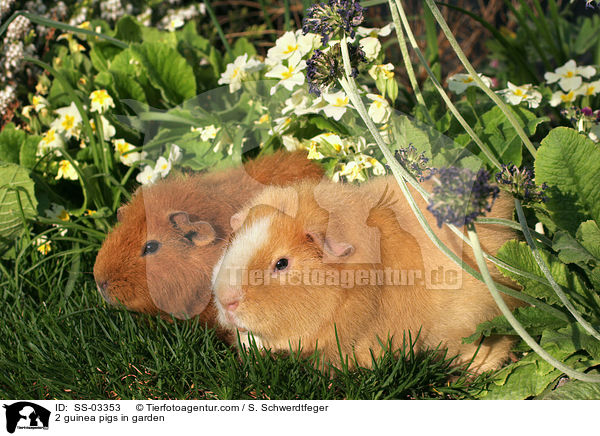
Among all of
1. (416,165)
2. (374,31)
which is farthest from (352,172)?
(374,31)

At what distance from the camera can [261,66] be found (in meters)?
2.21

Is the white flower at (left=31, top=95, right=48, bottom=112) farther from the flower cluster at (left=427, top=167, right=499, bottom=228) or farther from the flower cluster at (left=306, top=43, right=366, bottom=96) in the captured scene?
the flower cluster at (left=427, top=167, right=499, bottom=228)

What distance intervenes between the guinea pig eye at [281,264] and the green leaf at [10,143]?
1.76 metres

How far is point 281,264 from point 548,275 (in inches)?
26.7

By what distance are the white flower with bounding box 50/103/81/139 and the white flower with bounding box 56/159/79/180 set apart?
0.55 feet

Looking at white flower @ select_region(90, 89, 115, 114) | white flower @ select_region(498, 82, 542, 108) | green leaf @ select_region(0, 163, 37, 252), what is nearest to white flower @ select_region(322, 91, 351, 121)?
white flower @ select_region(498, 82, 542, 108)

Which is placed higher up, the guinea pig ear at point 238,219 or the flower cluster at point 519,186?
the flower cluster at point 519,186

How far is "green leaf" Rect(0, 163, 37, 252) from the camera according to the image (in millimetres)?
2381

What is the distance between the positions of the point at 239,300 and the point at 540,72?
12.0 ft

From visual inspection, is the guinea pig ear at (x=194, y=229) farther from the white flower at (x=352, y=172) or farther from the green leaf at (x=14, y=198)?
the green leaf at (x=14, y=198)

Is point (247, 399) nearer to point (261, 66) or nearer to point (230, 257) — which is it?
point (230, 257)

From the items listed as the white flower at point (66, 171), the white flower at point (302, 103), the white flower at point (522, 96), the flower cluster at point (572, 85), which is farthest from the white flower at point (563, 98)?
the white flower at point (66, 171)

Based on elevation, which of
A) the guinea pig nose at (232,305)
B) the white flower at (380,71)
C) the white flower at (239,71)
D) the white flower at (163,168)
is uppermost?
the white flower at (380,71)
